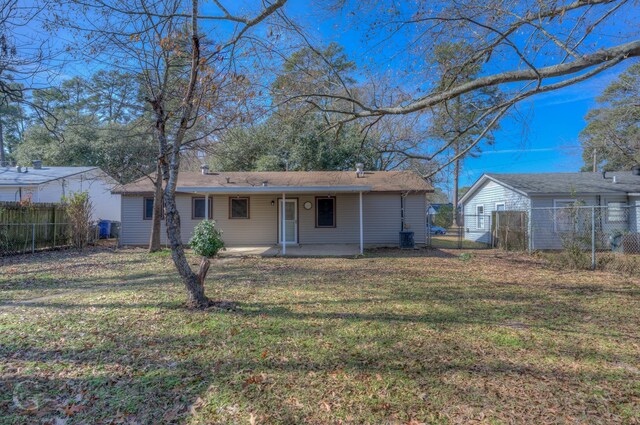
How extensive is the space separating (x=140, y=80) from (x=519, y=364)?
8100mm

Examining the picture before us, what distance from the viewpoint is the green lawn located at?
2572mm

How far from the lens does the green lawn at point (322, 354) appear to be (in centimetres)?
257

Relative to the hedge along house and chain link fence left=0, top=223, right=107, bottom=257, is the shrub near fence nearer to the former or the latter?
chain link fence left=0, top=223, right=107, bottom=257

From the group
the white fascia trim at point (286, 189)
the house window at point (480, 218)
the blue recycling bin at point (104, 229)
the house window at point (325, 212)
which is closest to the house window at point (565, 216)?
the house window at point (480, 218)

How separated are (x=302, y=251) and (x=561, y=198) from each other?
10.9 metres

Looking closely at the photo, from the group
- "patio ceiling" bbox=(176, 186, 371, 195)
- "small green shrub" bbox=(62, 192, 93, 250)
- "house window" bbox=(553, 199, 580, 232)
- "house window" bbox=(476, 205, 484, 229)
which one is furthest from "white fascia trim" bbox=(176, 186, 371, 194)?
"house window" bbox=(476, 205, 484, 229)

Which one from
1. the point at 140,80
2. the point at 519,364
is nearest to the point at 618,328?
the point at 519,364

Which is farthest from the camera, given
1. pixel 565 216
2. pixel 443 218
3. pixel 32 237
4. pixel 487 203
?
pixel 443 218

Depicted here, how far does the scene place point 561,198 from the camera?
14.1 meters

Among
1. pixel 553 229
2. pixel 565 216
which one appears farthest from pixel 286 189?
pixel 553 229

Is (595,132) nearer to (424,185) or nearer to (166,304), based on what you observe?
(424,185)

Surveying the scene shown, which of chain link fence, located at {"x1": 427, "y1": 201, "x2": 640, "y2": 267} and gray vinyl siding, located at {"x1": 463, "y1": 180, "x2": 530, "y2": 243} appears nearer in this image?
chain link fence, located at {"x1": 427, "y1": 201, "x2": 640, "y2": 267}

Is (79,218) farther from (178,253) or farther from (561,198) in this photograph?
(561,198)

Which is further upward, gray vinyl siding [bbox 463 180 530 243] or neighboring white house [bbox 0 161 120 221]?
neighboring white house [bbox 0 161 120 221]
